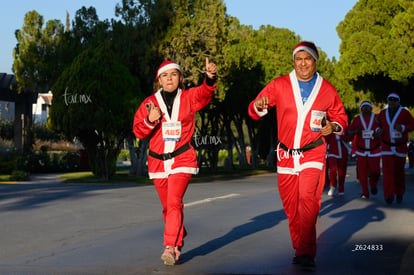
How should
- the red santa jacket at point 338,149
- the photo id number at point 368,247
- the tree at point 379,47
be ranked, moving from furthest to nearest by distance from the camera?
the tree at point 379,47
the red santa jacket at point 338,149
the photo id number at point 368,247

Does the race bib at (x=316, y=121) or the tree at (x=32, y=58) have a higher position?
the tree at (x=32, y=58)

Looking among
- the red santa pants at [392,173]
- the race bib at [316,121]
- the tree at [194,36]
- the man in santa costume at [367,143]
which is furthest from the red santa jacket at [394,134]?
the tree at [194,36]

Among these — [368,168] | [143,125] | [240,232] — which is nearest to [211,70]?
[143,125]

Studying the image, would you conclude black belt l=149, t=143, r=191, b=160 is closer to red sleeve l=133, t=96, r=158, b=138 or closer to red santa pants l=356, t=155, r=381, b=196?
red sleeve l=133, t=96, r=158, b=138

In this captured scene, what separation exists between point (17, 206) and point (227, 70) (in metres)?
16.8

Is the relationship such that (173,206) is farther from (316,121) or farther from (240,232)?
(240,232)

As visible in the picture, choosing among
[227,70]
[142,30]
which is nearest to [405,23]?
[227,70]

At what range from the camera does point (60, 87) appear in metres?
27.0

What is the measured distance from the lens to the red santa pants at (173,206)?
752cm

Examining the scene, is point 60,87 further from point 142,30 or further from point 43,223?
point 43,223

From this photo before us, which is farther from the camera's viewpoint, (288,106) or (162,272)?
(288,106)

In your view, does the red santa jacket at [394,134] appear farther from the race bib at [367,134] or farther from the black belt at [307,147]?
the black belt at [307,147]

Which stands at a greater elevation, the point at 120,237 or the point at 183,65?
the point at 183,65

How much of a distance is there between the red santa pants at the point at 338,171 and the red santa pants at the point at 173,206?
35.0ft
